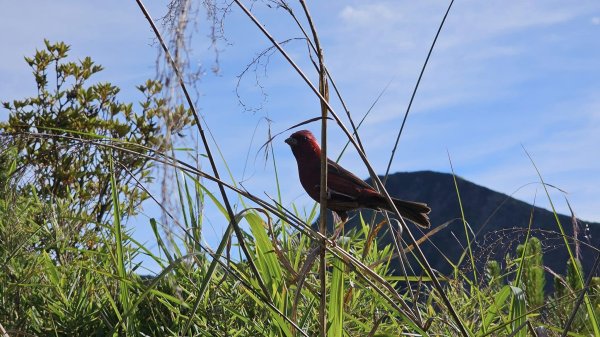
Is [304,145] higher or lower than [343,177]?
higher

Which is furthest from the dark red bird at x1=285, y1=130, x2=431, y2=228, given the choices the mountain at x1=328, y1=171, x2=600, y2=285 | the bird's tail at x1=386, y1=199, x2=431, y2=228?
the mountain at x1=328, y1=171, x2=600, y2=285

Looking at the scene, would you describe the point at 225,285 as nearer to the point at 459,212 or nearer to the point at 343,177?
the point at 343,177

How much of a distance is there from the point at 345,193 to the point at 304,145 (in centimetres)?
30

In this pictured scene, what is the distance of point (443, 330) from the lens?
2617mm

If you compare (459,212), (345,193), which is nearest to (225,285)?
(345,193)

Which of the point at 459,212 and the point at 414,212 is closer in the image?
the point at 414,212

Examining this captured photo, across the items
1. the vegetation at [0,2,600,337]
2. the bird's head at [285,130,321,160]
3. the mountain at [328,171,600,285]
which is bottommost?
the vegetation at [0,2,600,337]

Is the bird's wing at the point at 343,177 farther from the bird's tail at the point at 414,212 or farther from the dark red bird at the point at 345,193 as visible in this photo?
the bird's tail at the point at 414,212

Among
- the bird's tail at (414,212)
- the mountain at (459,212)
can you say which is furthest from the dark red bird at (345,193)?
the mountain at (459,212)

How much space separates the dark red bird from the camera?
8.80ft

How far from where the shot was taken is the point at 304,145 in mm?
2914

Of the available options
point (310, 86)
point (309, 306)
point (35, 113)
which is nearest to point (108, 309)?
point (309, 306)

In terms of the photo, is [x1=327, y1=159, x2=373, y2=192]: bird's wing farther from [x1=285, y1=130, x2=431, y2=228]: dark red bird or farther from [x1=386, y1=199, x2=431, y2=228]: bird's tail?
[x1=386, y1=199, x2=431, y2=228]: bird's tail

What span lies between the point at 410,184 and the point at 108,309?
67.6 ft
